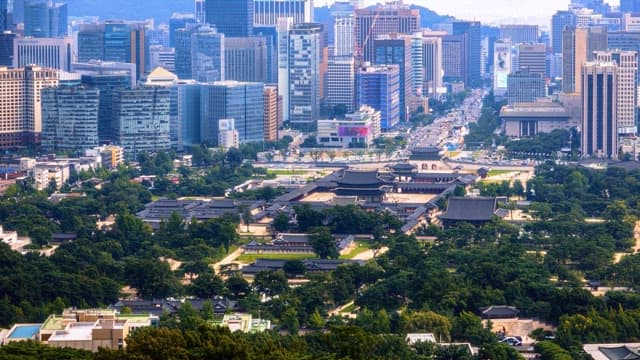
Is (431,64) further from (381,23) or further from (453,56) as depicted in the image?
(453,56)

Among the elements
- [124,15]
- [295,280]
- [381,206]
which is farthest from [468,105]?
[124,15]

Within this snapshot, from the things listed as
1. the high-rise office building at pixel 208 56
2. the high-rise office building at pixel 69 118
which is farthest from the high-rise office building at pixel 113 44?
the high-rise office building at pixel 69 118

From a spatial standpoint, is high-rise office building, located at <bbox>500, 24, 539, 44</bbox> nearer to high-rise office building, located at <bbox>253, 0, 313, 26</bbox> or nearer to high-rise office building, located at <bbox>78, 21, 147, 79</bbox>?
high-rise office building, located at <bbox>253, 0, 313, 26</bbox>

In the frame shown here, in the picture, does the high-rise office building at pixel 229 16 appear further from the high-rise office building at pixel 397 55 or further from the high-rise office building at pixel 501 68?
the high-rise office building at pixel 501 68

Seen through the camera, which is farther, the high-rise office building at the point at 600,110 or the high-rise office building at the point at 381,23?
the high-rise office building at the point at 381,23

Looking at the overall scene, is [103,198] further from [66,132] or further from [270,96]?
[270,96]

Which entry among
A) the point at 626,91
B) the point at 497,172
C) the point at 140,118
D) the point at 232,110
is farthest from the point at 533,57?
the point at 140,118
